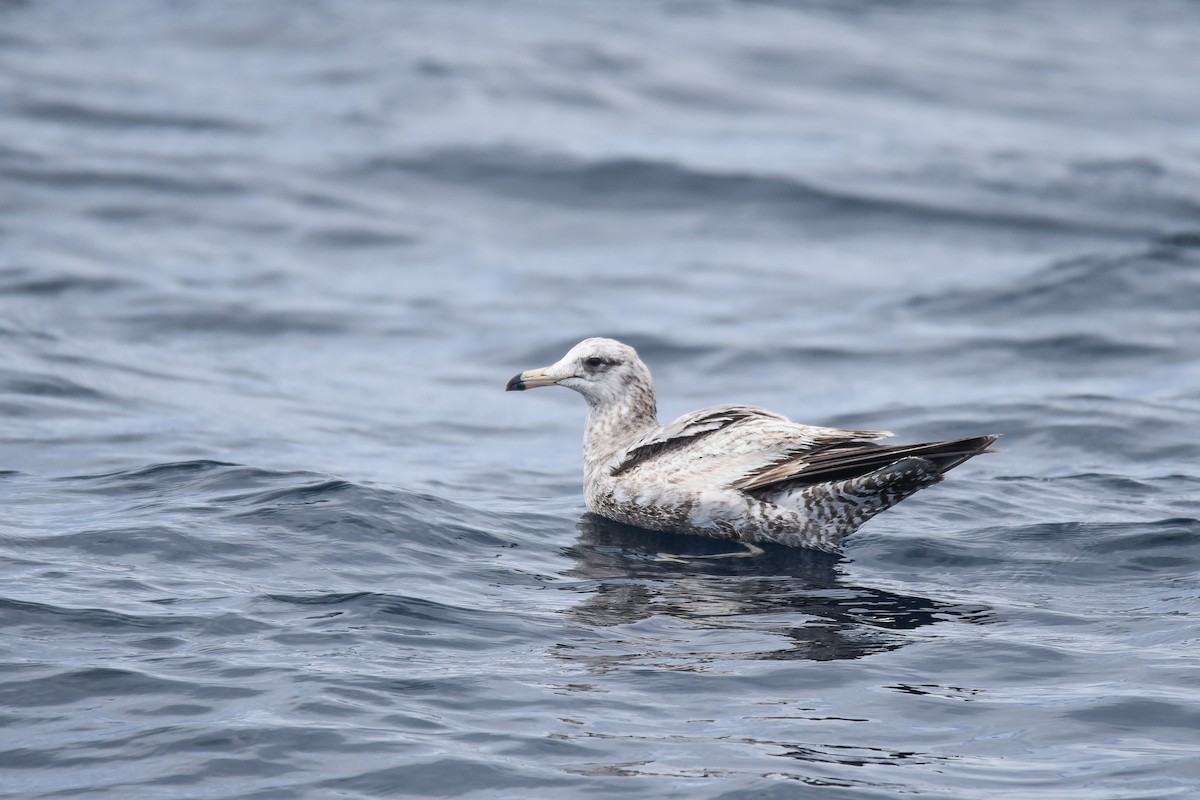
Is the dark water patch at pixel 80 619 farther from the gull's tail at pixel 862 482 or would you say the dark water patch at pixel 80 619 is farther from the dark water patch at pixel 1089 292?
the dark water patch at pixel 1089 292

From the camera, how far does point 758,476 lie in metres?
10.2

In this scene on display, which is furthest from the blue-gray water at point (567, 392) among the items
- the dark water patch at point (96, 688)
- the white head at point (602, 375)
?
the white head at point (602, 375)

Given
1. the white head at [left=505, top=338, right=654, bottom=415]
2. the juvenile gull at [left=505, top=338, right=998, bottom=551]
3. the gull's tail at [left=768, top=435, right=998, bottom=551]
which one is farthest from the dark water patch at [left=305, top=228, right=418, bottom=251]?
the gull's tail at [left=768, top=435, right=998, bottom=551]

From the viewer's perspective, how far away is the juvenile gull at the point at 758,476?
9.82m

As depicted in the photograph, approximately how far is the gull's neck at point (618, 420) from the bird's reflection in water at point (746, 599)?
107cm

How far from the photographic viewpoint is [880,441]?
10914mm

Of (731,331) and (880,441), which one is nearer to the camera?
(880,441)

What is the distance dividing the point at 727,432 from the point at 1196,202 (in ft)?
46.1

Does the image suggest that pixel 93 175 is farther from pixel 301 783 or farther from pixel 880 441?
pixel 301 783

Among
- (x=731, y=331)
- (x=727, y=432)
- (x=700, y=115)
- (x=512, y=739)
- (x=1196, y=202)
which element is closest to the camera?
(x=512, y=739)

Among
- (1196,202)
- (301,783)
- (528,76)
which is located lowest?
(301,783)

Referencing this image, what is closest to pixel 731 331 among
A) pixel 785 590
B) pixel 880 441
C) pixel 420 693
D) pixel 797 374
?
pixel 797 374

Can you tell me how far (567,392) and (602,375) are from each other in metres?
6.32

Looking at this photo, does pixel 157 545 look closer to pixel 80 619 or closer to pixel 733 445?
pixel 80 619
